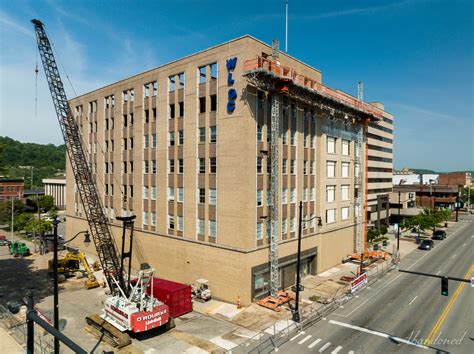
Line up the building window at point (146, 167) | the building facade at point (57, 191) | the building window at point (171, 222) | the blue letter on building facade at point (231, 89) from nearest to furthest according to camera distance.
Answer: the blue letter on building facade at point (231, 89), the building window at point (171, 222), the building window at point (146, 167), the building facade at point (57, 191)

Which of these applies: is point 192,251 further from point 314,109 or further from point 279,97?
point 314,109

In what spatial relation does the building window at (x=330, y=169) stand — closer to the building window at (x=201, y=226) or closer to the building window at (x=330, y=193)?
the building window at (x=330, y=193)

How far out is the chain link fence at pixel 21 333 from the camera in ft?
79.7

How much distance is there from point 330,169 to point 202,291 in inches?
989

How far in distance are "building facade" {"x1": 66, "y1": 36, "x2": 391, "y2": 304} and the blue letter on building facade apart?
4.0 inches

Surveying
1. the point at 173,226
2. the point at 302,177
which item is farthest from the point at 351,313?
the point at 173,226

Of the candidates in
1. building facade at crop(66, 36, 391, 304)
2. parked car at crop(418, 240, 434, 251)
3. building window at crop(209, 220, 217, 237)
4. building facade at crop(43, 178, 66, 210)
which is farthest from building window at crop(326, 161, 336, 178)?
building facade at crop(43, 178, 66, 210)

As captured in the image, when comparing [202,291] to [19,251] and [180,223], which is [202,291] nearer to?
[180,223]

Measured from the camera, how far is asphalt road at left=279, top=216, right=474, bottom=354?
24.7 metres

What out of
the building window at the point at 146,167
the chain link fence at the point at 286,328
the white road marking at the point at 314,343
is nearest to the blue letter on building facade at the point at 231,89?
the building window at the point at 146,167

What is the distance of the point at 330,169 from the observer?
47.5 metres

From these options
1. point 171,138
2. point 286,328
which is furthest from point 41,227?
point 286,328

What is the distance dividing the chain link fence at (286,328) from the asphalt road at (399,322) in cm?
55

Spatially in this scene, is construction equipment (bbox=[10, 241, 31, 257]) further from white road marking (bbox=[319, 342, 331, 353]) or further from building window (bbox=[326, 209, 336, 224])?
white road marking (bbox=[319, 342, 331, 353])
